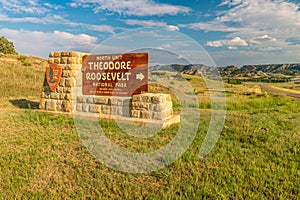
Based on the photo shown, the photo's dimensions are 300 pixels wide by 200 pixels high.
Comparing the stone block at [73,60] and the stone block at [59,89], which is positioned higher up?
the stone block at [73,60]

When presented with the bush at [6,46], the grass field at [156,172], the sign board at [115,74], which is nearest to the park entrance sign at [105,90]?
the sign board at [115,74]

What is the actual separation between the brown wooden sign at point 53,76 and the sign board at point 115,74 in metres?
1.07

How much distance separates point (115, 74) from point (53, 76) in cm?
290

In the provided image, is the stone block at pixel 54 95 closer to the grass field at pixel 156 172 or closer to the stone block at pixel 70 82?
the stone block at pixel 70 82

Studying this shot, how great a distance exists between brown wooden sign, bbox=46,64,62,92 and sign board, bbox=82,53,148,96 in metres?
1.07

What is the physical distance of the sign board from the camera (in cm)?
849

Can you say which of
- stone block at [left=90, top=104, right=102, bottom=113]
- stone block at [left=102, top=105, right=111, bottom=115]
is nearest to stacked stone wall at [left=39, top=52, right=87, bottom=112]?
stone block at [left=90, top=104, right=102, bottom=113]

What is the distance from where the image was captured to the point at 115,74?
8953 mm

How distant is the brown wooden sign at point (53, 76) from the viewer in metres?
9.68

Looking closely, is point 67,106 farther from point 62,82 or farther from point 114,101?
point 114,101

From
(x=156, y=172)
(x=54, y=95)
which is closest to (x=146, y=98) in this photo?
(x=156, y=172)

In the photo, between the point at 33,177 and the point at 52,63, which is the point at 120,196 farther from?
the point at 52,63

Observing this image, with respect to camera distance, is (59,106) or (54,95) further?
(54,95)

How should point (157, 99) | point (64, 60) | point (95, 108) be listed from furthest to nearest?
1. point (64, 60)
2. point (95, 108)
3. point (157, 99)
